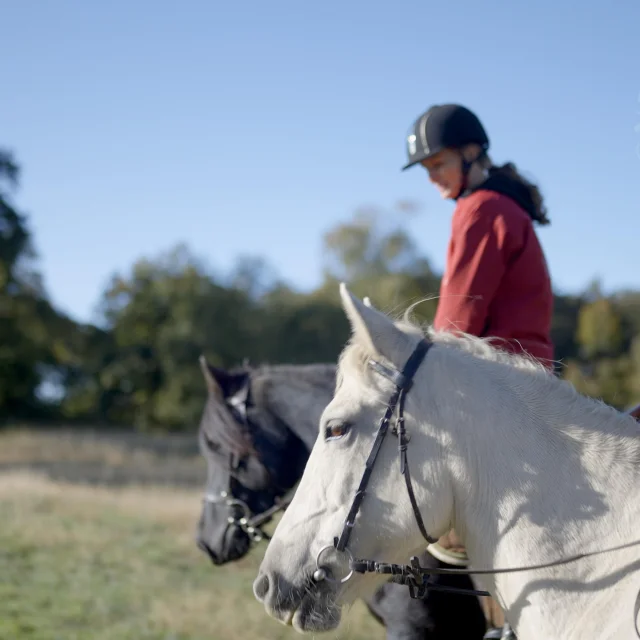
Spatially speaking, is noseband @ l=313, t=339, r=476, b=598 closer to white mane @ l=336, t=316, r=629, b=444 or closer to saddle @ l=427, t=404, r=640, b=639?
white mane @ l=336, t=316, r=629, b=444

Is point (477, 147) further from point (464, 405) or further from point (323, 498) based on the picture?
point (323, 498)

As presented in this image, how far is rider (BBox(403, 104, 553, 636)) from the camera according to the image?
324 centimetres

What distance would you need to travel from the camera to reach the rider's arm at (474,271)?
3230 millimetres

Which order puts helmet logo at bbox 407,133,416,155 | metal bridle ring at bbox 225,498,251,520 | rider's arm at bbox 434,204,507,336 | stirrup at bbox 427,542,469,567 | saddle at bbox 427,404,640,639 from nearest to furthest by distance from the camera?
1. saddle at bbox 427,404,640,639
2. stirrup at bbox 427,542,469,567
3. rider's arm at bbox 434,204,507,336
4. helmet logo at bbox 407,133,416,155
5. metal bridle ring at bbox 225,498,251,520

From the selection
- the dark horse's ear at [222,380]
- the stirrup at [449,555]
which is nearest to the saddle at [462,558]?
the stirrup at [449,555]

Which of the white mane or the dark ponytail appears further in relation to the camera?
the dark ponytail

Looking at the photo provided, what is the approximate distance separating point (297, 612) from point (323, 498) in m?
0.38

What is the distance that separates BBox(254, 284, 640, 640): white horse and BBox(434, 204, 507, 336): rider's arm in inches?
30.3

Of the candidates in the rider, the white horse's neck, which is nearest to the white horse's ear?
the white horse's neck

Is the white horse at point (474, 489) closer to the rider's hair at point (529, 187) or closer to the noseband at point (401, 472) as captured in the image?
the noseband at point (401, 472)

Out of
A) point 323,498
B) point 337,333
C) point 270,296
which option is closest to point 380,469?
point 323,498

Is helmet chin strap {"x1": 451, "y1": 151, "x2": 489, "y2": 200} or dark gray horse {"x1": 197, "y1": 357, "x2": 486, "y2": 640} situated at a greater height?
helmet chin strap {"x1": 451, "y1": 151, "x2": 489, "y2": 200}

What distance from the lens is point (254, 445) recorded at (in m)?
4.59

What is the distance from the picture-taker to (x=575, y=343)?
1294 inches
